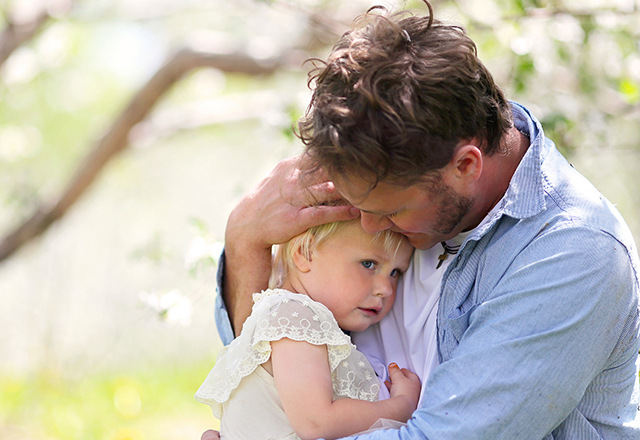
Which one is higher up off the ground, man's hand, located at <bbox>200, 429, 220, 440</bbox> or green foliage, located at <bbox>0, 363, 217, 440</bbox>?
man's hand, located at <bbox>200, 429, 220, 440</bbox>

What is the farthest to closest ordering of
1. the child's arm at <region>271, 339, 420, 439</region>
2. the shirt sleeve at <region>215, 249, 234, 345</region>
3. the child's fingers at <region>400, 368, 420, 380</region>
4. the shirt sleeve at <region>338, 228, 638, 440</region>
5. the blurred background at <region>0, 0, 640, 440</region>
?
1. the blurred background at <region>0, 0, 640, 440</region>
2. the shirt sleeve at <region>215, 249, 234, 345</region>
3. the child's fingers at <region>400, 368, 420, 380</region>
4. the child's arm at <region>271, 339, 420, 439</region>
5. the shirt sleeve at <region>338, 228, 638, 440</region>

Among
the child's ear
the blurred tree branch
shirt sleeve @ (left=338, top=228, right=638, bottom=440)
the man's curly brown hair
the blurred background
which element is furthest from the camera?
the blurred tree branch

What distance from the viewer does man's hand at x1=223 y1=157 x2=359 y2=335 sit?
1.82 metres

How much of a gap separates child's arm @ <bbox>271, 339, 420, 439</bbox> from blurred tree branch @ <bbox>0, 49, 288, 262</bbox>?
3.57m

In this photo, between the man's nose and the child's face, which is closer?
the man's nose

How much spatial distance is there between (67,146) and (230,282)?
731 centimetres

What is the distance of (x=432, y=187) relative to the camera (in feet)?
5.16

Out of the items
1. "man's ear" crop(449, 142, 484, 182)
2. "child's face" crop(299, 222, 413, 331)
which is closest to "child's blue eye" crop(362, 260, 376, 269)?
"child's face" crop(299, 222, 413, 331)

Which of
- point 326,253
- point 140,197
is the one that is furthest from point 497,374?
point 140,197

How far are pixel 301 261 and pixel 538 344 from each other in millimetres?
804

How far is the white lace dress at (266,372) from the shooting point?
5.54ft

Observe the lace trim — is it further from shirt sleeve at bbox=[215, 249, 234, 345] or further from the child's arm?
shirt sleeve at bbox=[215, 249, 234, 345]

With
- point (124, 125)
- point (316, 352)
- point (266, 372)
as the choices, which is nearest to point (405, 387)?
point (316, 352)

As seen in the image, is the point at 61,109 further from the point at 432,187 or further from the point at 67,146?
the point at 432,187
